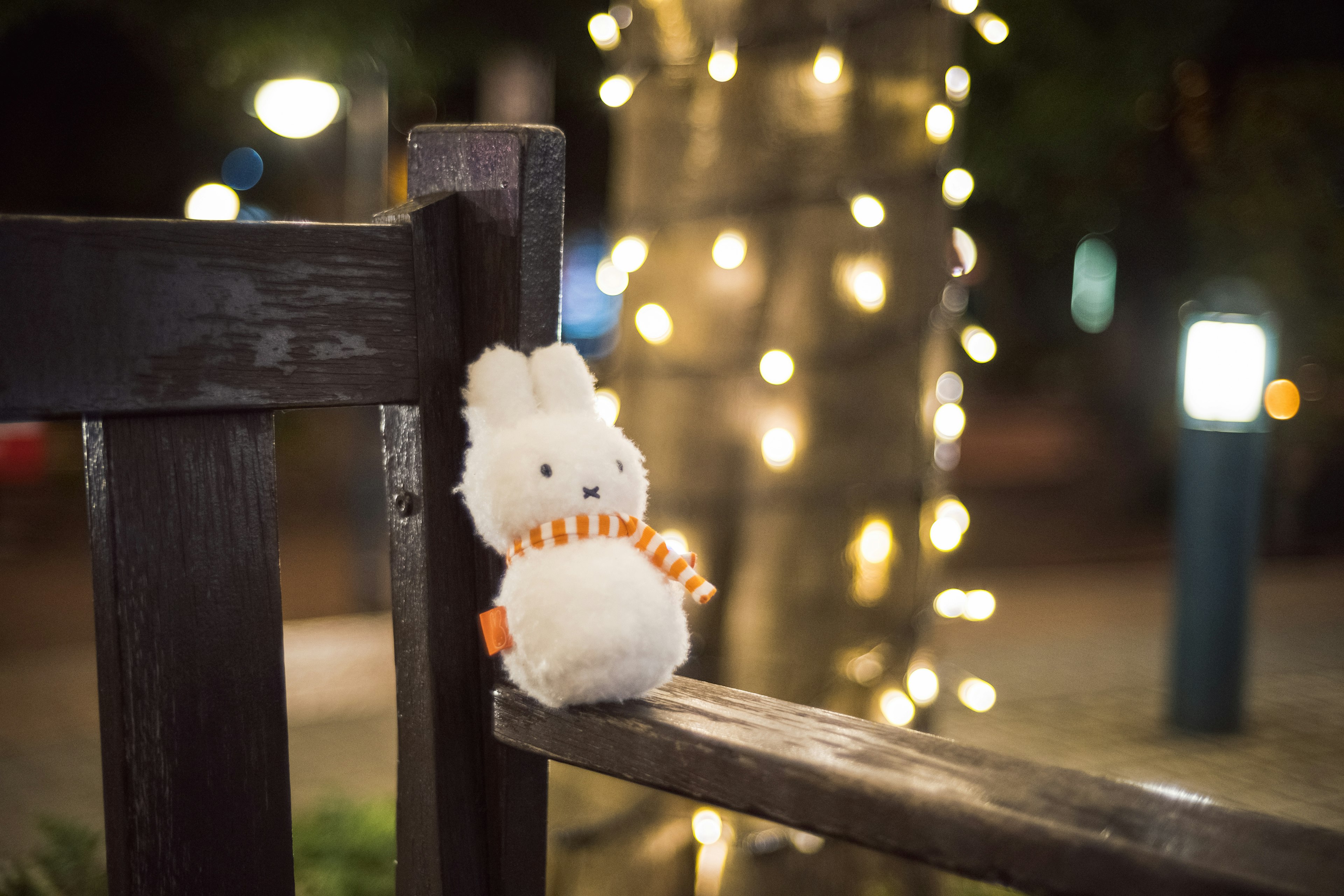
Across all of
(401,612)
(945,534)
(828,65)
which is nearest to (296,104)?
(828,65)

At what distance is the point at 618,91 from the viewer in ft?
8.13

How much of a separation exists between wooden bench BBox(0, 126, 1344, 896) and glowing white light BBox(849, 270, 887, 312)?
1.28 m

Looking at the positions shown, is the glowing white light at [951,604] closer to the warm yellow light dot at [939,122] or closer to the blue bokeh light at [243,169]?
the warm yellow light dot at [939,122]

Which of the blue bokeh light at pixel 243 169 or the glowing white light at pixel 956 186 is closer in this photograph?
the glowing white light at pixel 956 186

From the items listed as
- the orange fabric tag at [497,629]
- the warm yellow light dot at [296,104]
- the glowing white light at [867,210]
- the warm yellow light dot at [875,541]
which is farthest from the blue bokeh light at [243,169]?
the orange fabric tag at [497,629]

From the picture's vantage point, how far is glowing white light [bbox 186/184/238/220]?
13711 millimetres

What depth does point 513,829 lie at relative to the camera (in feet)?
3.65

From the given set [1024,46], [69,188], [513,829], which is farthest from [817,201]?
Answer: [69,188]

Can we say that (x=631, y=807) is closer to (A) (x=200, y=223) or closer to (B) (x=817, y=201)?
(B) (x=817, y=201)

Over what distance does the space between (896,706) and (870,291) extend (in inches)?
34.8

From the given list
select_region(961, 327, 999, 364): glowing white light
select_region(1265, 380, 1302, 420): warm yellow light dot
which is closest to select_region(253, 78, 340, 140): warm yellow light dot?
select_region(961, 327, 999, 364): glowing white light

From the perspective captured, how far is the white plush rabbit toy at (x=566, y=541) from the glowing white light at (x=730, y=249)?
4.48 feet

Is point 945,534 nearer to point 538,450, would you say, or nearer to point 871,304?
point 871,304

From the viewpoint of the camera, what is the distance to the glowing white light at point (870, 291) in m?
2.30
